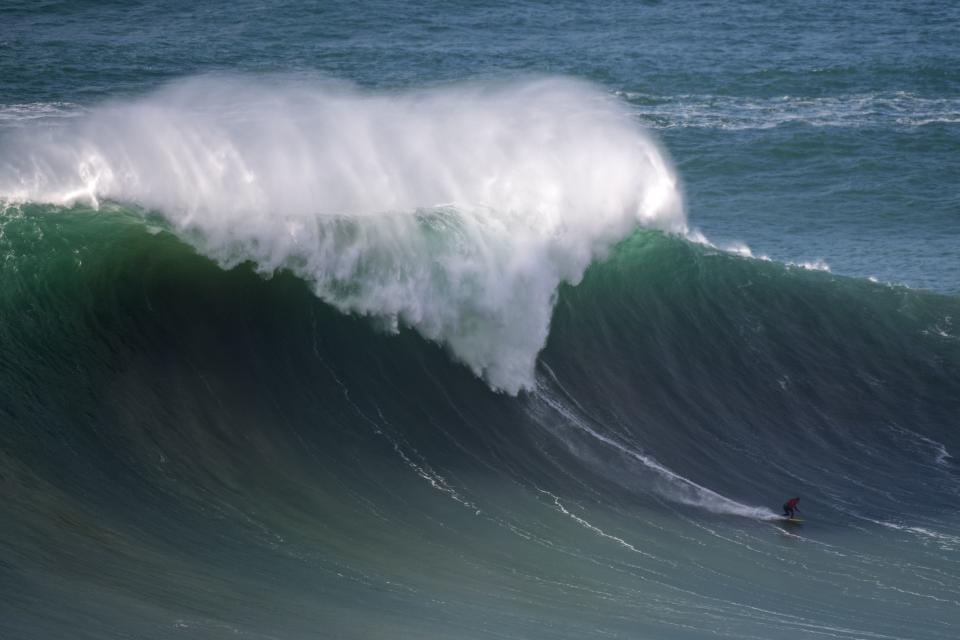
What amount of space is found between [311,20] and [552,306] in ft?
83.7

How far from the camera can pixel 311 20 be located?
41.6 metres

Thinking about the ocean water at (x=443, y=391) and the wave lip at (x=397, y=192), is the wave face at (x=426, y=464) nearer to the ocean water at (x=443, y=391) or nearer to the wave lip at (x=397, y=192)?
the ocean water at (x=443, y=391)

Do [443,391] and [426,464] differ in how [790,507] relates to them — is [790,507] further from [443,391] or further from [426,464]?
[443,391]

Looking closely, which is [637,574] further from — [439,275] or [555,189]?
[555,189]

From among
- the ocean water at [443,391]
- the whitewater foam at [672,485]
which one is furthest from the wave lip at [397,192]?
the whitewater foam at [672,485]

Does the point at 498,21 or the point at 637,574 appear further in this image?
the point at 498,21

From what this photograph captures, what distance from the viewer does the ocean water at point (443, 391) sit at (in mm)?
11711

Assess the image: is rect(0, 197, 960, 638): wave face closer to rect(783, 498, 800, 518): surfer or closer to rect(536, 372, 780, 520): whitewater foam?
rect(536, 372, 780, 520): whitewater foam

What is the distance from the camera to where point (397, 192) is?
19344 mm

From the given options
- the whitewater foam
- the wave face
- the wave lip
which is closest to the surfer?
the whitewater foam

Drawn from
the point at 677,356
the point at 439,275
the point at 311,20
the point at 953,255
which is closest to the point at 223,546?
the point at 439,275

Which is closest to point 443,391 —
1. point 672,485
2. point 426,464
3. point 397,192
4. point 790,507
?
point 426,464

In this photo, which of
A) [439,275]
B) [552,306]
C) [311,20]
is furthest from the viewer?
[311,20]

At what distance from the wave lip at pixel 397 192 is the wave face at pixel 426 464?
12.0 inches
